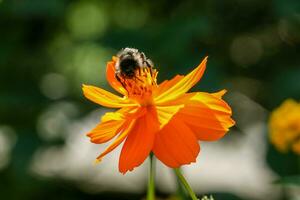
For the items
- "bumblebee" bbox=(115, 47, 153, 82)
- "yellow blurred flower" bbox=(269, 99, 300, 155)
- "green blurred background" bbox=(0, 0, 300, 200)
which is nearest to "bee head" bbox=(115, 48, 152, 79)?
"bumblebee" bbox=(115, 47, 153, 82)

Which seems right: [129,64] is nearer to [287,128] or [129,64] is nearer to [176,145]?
[176,145]

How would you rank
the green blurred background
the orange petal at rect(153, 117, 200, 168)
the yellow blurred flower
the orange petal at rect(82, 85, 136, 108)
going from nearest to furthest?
the orange petal at rect(153, 117, 200, 168) → the orange petal at rect(82, 85, 136, 108) → the yellow blurred flower → the green blurred background

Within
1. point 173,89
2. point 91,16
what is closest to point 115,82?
point 173,89

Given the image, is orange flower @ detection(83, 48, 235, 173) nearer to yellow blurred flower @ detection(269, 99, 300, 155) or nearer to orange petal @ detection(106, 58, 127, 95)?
orange petal @ detection(106, 58, 127, 95)

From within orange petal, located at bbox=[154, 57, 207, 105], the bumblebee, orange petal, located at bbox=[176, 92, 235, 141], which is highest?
the bumblebee

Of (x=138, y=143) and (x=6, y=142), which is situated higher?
(x=6, y=142)

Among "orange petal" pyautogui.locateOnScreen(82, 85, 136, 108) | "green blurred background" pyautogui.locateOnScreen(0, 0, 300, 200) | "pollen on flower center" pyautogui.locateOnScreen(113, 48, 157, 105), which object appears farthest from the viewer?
"green blurred background" pyautogui.locateOnScreen(0, 0, 300, 200)

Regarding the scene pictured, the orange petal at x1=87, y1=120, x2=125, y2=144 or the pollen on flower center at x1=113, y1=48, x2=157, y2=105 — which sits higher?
the pollen on flower center at x1=113, y1=48, x2=157, y2=105

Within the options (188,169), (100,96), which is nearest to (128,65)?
(100,96)
